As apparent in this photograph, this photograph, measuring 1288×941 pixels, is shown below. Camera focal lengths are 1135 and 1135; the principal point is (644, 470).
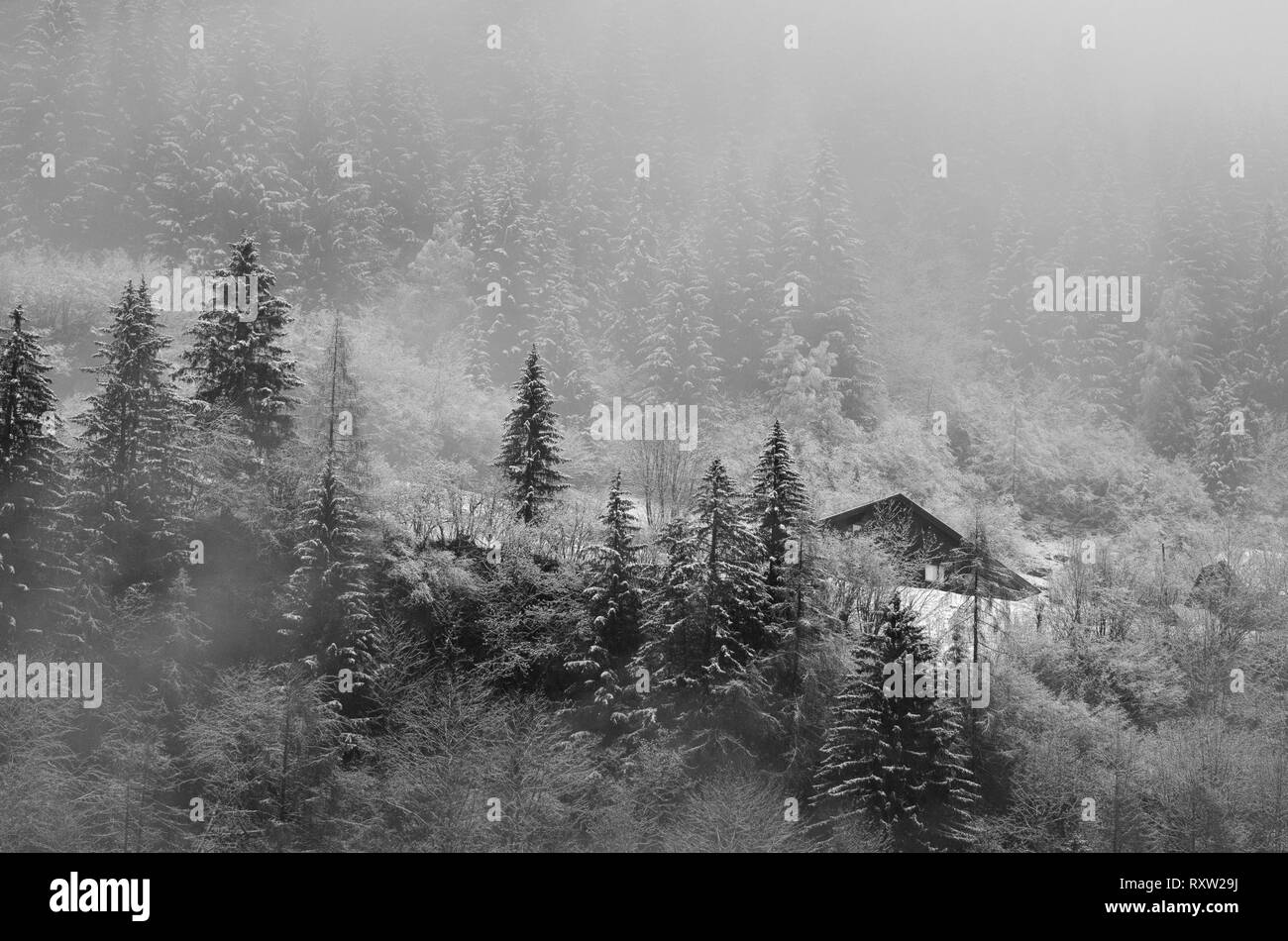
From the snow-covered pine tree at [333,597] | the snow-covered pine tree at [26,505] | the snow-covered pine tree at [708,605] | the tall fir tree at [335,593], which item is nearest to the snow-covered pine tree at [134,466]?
the snow-covered pine tree at [26,505]

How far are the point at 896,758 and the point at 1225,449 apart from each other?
1722 inches

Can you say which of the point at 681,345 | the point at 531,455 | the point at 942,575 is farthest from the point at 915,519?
the point at 681,345

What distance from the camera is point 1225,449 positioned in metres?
70.6

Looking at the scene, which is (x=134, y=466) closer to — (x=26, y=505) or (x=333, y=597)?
(x=26, y=505)

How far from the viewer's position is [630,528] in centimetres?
4116

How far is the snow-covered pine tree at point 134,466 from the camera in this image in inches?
1612

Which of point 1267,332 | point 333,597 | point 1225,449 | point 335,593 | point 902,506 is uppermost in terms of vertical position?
point 1267,332

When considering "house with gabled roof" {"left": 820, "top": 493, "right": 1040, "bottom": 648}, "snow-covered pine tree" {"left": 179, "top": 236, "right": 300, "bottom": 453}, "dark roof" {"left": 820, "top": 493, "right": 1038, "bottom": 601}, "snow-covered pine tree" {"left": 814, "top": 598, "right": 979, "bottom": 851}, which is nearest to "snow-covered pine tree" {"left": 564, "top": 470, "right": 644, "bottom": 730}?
"snow-covered pine tree" {"left": 814, "top": 598, "right": 979, "bottom": 851}

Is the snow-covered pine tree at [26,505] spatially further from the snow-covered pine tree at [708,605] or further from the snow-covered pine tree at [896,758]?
the snow-covered pine tree at [896,758]

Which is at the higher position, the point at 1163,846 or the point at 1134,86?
the point at 1134,86

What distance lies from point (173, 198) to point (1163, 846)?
221 feet

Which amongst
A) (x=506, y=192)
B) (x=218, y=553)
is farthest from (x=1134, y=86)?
(x=218, y=553)
